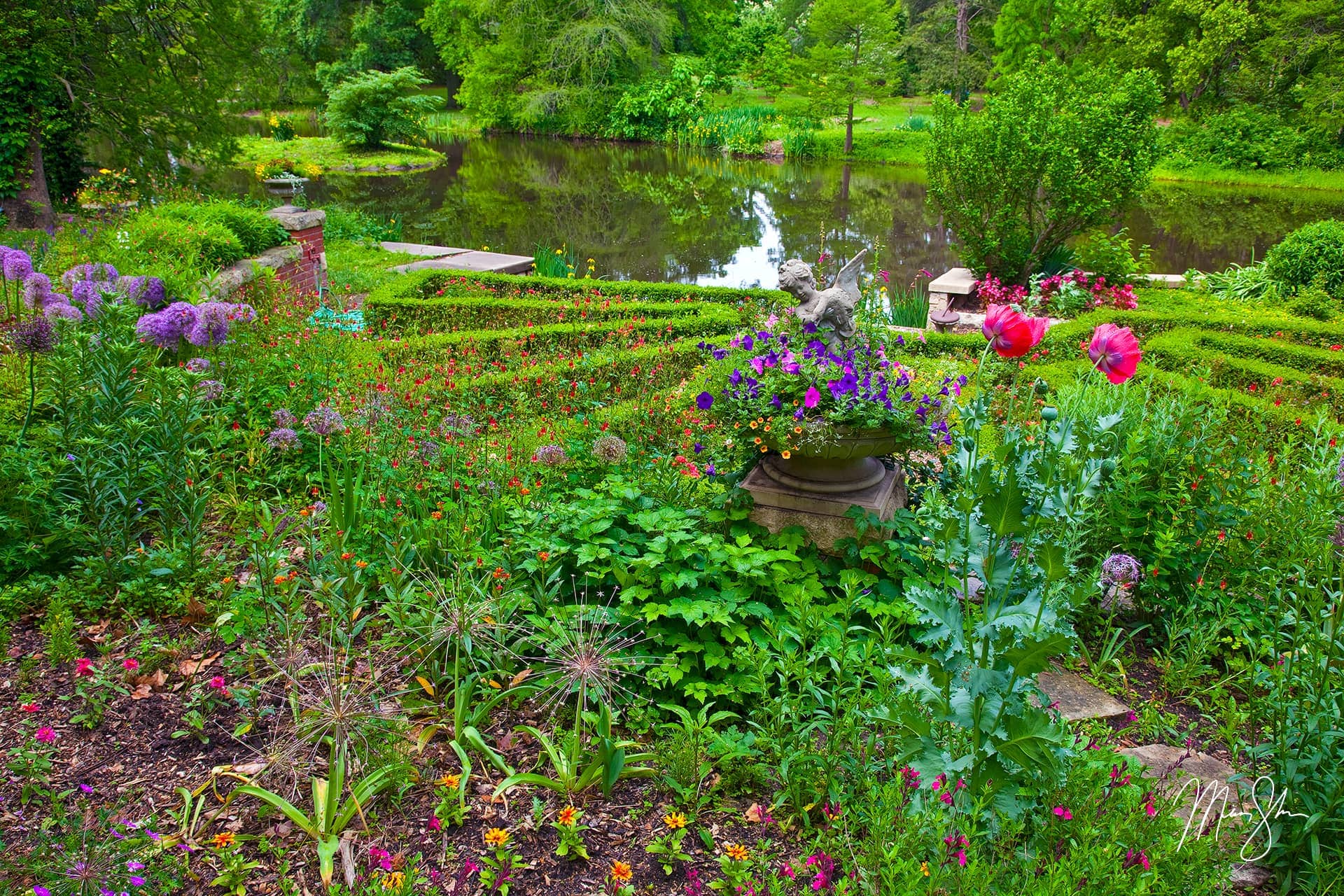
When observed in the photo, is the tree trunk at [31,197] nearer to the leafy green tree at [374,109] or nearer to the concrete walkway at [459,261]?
the concrete walkway at [459,261]

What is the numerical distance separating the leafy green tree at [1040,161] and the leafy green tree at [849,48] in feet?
45.9

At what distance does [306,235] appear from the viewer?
30.6 feet

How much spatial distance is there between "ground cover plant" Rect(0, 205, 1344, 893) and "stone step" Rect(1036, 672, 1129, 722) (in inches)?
2.5

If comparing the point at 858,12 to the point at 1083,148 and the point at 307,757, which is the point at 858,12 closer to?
the point at 1083,148

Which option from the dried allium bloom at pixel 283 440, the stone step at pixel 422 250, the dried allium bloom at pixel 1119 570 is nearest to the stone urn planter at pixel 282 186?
the stone step at pixel 422 250

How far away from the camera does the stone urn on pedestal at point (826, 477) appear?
3.20 m

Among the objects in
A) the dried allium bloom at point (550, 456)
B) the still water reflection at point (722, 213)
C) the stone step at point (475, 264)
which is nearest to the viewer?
the dried allium bloom at point (550, 456)

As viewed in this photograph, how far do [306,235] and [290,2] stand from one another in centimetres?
2824

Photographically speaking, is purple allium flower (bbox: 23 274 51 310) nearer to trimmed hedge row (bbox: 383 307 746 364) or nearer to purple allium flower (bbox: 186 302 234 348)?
purple allium flower (bbox: 186 302 234 348)

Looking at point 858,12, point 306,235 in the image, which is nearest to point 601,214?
point 306,235

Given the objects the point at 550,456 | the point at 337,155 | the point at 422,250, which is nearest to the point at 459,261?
the point at 422,250

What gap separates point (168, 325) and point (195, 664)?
2025 millimetres

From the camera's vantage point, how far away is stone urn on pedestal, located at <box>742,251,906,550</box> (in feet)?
10.5

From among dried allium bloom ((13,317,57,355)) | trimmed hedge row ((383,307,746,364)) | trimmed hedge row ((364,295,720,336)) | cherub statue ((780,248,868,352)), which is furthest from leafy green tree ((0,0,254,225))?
cherub statue ((780,248,868,352))
